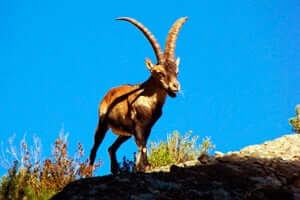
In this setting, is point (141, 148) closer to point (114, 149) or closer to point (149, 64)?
point (149, 64)

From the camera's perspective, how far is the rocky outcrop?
16.1 feet

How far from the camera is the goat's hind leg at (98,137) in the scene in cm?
948

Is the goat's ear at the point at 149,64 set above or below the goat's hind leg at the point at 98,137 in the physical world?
above

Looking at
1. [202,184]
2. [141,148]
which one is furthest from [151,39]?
[202,184]

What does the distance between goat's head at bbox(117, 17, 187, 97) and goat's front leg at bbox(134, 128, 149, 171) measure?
81 centimetres

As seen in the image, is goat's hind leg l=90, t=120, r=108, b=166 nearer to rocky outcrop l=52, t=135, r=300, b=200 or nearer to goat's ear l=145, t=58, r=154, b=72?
goat's ear l=145, t=58, r=154, b=72

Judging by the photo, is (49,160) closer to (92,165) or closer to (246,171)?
(92,165)

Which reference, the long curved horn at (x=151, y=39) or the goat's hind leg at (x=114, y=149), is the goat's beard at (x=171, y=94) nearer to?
the long curved horn at (x=151, y=39)

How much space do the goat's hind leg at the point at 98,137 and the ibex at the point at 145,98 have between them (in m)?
0.29

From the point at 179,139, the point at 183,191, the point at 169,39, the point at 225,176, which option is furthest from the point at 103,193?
the point at 179,139

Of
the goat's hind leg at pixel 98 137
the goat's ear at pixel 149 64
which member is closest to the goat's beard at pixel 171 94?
the goat's ear at pixel 149 64

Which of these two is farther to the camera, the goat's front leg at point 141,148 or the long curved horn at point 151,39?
the long curved horn at point 151,39

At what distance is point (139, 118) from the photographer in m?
8.12

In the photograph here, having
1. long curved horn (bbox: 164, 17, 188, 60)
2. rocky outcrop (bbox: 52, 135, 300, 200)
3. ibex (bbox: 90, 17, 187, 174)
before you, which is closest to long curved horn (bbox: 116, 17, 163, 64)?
ibex (bbox: 90, 17, 187, 174)
